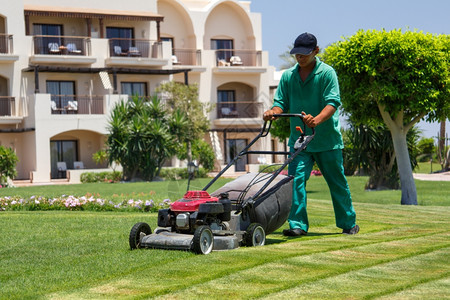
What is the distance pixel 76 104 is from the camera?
4356 cm

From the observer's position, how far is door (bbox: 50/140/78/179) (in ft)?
147

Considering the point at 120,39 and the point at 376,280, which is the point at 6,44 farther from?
the point at 376,280

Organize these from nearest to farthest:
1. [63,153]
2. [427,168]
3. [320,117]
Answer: [320,117] < [63,153] < [427,168]

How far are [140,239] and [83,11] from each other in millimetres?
37377

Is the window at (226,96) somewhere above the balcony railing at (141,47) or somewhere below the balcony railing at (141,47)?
below

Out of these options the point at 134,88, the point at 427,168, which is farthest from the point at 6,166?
the point at 427,168

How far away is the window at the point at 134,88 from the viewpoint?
4722 centimetres

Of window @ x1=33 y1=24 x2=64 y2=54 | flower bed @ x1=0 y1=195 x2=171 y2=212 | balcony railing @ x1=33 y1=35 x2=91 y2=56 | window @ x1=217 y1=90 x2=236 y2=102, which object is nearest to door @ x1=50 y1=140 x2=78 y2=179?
balcony railing @ x1=33 y1=35 x2=91 y2=56

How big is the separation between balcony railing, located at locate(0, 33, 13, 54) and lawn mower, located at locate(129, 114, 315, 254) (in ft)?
117

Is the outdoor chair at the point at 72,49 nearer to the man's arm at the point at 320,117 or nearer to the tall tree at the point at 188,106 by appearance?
the tall tree at the point at 188,106

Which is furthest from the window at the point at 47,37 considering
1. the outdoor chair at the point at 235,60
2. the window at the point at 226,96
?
the window at the point at 226,96

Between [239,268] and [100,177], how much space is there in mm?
33974

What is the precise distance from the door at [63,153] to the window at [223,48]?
38.7 ft

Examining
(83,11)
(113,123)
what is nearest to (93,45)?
(83,11)
